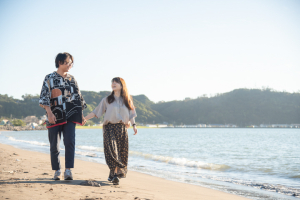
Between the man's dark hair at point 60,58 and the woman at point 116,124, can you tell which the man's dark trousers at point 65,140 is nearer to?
the woman at point 116,124

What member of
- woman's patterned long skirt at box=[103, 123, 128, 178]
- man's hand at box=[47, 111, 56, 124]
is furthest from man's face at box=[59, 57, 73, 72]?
woman's patterned long skirt at box=[103, 123, 128, 178]

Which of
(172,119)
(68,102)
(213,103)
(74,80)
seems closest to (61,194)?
(68,102)

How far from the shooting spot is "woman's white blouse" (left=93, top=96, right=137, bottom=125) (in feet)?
14.1

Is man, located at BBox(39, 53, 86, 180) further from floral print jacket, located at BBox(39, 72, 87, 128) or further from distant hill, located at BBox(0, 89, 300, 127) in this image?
distant hill, located at BBox(0, 89, 300, 127)

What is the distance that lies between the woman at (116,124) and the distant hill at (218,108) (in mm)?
102421

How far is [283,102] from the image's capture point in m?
126

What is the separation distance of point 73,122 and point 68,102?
12.9 inches

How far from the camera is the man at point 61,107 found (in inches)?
153

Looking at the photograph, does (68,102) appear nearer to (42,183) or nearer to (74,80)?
(74,80)

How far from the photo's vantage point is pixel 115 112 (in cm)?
432

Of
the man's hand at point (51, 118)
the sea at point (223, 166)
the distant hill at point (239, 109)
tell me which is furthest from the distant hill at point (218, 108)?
the man's hand at point (51, 118)

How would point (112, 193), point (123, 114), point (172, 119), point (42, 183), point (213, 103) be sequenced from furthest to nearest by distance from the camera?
point (172, 119) < point (213, 103) < point (123, 114) < point (42, 183) < point (112, 193)

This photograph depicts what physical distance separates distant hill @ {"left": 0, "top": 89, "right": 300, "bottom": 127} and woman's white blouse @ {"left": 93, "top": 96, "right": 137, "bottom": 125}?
102379 mm

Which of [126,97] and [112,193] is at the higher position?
[126,97]
